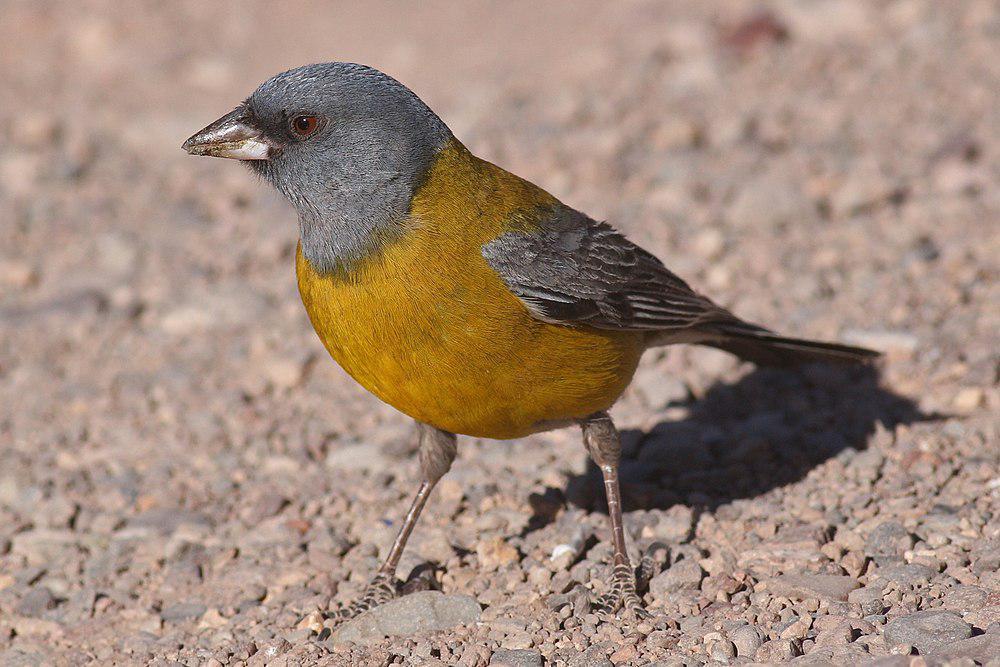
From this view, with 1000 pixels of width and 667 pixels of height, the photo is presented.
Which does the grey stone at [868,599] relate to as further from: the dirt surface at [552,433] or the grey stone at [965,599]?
the grey stone at [965,599]

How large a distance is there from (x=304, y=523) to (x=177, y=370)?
1800mm

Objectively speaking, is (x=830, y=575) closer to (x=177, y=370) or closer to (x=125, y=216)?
(x=177, y=370)

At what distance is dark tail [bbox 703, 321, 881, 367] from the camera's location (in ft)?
19.3

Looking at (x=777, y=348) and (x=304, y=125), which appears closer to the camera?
(x=304, y=125)

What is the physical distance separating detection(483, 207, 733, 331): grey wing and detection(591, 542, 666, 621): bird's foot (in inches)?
37.4

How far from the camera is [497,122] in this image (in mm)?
9547

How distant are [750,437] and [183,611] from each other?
2.72 m

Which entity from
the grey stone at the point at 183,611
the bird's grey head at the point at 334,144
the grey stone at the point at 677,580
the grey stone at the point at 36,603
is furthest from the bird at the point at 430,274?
the grey stone at the point at 36,603

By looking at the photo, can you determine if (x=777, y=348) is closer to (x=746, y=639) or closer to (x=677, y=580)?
(x=677, y=580)

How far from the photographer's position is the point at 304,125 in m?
4.80

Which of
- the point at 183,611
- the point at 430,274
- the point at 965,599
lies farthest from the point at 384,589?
the point at 965,599

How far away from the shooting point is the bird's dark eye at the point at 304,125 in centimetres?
478

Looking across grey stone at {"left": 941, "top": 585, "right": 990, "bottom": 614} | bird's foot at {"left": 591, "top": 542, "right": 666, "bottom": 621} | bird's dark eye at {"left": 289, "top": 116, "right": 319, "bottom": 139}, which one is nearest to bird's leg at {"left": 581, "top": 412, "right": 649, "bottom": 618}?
bird's foot at {"left": 591, "top": 542, "right": 666, "bottom": 621}

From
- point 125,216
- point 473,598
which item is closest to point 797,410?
point 473,598
